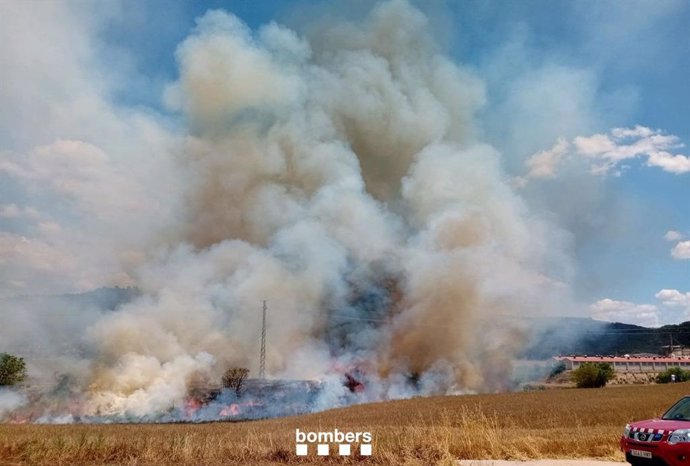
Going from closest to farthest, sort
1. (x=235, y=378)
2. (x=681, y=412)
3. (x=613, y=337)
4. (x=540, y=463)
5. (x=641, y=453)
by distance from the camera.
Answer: (x=641, y=453) < (x=681, y=412) < (x=540, y=463) < (x=235, y=378) < (x=613, y=337)

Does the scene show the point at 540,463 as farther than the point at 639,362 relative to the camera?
No

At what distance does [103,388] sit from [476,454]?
50.6 m

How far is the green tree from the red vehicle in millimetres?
64617

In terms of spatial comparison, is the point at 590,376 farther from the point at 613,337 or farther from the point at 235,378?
the point at 613,337

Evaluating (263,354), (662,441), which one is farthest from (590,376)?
(662,441)

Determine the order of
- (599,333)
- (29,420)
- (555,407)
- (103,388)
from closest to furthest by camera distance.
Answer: (555,407)
(29,420)
(103,388)
(599,333)

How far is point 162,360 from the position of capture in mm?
59938

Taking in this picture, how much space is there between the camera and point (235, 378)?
6384 centimetres

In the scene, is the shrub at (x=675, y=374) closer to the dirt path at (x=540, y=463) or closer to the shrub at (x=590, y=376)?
the shrub at (x=590, y=376)

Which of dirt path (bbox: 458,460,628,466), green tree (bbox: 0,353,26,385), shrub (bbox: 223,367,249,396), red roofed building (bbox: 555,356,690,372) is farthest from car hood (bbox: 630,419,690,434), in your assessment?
red roofed building (bbox: 555,356,690,372)

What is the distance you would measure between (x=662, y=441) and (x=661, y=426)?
626mm

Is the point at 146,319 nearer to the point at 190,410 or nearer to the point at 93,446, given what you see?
the point at 190,410

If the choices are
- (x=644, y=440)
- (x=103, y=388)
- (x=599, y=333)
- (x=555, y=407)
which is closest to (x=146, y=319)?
(x=103, y=388)

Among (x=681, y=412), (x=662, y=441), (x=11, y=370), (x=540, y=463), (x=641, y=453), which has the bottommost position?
(x=540, y=463)
